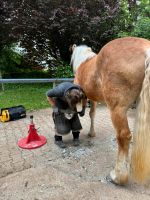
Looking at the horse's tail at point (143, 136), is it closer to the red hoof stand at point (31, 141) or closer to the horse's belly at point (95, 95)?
the horse's belly at point (95, 95)

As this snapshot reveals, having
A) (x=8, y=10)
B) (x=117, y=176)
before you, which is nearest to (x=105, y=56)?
(x=117, y=176)

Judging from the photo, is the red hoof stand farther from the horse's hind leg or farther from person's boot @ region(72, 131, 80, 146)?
the horse's hind leg

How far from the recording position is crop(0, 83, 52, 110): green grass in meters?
7.71

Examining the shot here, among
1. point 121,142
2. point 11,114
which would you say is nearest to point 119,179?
point 121,142

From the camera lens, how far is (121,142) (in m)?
3.35

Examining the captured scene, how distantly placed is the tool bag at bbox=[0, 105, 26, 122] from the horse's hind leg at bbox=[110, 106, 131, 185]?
3310mm

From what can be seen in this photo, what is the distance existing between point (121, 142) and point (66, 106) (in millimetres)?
1434

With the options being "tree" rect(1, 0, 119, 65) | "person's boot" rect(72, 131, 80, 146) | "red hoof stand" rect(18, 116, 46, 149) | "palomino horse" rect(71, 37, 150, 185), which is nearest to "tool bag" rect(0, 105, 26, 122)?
"red hoof stand" rect(18, 116, 46, 149)

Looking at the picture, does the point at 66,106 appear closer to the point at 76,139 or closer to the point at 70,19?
the point at 76,139

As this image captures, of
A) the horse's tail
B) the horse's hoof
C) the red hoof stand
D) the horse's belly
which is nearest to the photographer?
the horse's tail

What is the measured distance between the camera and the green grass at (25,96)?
771 cm

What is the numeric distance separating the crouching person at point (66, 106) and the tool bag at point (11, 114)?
5.83ft

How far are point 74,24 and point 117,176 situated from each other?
20.9ft

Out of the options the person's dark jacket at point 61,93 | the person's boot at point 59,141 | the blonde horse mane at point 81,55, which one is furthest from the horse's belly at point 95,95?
the person's boot at point 59,141
